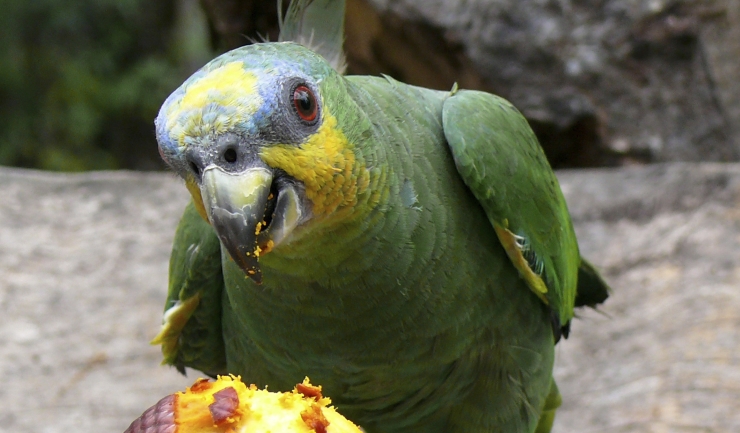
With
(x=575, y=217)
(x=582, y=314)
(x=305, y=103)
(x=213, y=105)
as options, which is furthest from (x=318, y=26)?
(x=575, y=217)

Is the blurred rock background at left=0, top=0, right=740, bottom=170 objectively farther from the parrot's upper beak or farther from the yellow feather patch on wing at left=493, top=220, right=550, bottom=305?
the parrot's upper beak

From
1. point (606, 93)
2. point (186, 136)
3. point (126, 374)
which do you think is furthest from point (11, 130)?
point (186, 136)

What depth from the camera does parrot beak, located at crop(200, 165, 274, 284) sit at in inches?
49.8

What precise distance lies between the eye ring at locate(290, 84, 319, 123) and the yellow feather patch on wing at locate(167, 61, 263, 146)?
0.07m

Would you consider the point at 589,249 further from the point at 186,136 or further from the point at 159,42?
the point at 159,42

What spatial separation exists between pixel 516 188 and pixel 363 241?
1.89 feet

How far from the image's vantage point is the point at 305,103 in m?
1.38

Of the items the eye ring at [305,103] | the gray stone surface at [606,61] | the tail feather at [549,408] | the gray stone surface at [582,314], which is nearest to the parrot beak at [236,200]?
the eye ring at [305,103]

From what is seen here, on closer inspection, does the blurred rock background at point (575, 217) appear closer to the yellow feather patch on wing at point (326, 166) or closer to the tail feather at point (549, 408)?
the tail feather at point (549, 408)

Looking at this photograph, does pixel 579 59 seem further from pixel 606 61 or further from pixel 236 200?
pixel 236 200

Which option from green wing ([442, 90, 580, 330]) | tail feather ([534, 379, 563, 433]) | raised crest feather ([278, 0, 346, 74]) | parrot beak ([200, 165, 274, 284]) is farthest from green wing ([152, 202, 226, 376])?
tail feather ([534, 379, 563, 433])

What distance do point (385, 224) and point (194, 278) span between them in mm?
796

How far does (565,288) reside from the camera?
226 cm

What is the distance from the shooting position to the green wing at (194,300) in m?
2.19
